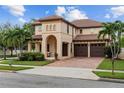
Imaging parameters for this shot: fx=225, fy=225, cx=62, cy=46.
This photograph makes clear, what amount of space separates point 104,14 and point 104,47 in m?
7.78

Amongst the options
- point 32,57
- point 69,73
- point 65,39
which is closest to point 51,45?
point 65,39

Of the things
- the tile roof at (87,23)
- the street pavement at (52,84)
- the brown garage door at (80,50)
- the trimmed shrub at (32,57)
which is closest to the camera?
the street pavement at (52,84)

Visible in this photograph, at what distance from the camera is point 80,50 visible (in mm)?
36281

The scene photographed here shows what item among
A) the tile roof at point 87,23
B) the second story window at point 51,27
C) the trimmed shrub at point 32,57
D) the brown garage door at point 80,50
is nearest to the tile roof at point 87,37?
the brown garage door at point 80,50

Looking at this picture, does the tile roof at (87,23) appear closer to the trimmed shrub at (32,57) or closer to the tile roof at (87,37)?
the tile roof at (87,37)

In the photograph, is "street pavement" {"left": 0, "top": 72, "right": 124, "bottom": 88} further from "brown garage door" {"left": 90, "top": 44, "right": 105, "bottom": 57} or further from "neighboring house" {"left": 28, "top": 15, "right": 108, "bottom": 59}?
"brown garage door" {"left": 90, "top": 44, "right": 105, "bottom": 57}

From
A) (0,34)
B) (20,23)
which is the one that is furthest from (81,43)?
(20,23)

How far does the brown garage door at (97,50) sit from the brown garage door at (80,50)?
3.16ft

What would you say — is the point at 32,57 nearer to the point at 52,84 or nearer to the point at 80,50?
the point at 80,50

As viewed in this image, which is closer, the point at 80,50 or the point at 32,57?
the point at 32,57

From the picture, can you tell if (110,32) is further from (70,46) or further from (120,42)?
(70,46)

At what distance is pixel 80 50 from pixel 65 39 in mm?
4836

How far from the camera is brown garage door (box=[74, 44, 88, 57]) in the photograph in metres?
35.9

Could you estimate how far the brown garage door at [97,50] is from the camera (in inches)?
1376
